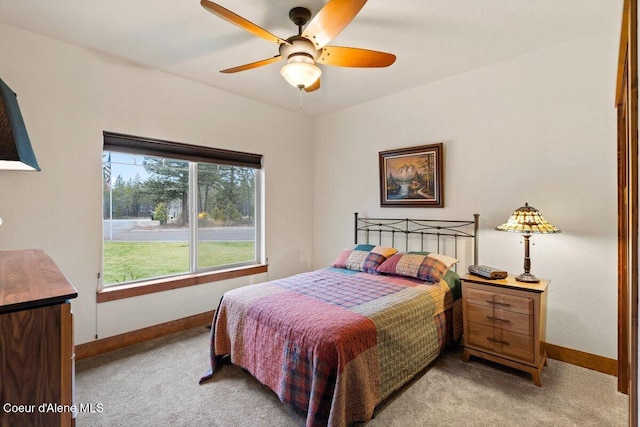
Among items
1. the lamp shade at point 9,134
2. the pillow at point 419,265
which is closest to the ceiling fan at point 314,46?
the lamp shade at point 9,134

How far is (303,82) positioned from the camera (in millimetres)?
1995

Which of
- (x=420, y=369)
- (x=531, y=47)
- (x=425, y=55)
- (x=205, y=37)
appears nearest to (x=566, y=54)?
(x=531, y=47)

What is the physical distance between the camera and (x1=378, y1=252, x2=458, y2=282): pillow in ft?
8.99

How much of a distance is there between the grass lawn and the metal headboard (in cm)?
168

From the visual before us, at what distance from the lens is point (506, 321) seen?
2299mm

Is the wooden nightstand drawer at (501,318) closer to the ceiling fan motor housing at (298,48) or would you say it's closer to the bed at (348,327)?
the bed at (348,327)

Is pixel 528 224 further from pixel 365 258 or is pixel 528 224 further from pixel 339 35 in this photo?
pixel 339 35

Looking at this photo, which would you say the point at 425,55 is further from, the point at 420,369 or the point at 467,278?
the point at 420,369

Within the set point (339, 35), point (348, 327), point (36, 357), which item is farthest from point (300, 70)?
point (36, 357)

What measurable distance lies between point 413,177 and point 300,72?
1.96 metres

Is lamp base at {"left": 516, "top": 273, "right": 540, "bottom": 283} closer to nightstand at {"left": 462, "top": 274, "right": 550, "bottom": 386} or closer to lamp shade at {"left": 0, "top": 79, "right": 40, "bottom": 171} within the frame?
nightstand at {"left": 462, "top": 274, "right": 550, "bottom": 386}

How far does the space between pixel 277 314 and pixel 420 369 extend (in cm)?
114

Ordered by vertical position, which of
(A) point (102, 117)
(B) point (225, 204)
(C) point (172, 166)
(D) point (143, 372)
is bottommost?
(D) point (143, 372)

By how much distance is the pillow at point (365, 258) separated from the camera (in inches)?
124
